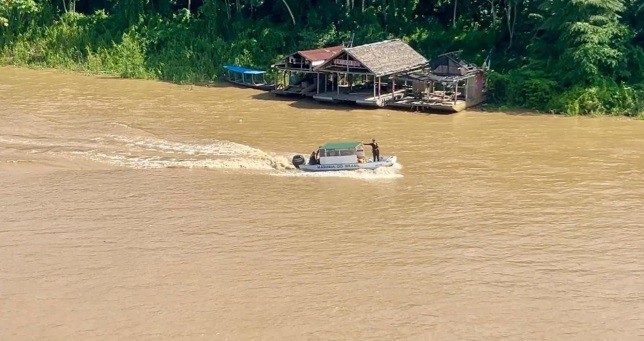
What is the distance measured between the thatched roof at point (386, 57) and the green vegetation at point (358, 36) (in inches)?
106

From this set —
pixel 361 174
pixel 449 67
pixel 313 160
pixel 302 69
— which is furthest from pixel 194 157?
pixel 449 67

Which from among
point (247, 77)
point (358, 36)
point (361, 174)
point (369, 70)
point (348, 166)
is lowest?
point (361, 174)

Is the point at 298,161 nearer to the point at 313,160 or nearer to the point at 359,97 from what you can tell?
the point at 313,160

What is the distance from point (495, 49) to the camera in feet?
108

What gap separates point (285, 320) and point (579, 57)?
57.1 ft

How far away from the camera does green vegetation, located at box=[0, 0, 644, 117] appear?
27.7 metres

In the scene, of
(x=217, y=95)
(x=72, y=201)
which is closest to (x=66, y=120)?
(x=217, y=95)

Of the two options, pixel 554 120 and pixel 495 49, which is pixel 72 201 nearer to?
pixel 554 120

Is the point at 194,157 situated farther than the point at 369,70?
No

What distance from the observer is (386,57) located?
29391 mm

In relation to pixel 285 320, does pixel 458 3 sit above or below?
above

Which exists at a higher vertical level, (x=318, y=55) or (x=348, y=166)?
(x=318, y=55)

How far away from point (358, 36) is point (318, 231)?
18.9 m

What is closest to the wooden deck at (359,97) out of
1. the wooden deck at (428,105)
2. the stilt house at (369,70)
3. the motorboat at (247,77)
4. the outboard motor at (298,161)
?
the stilt house at (369,70)
